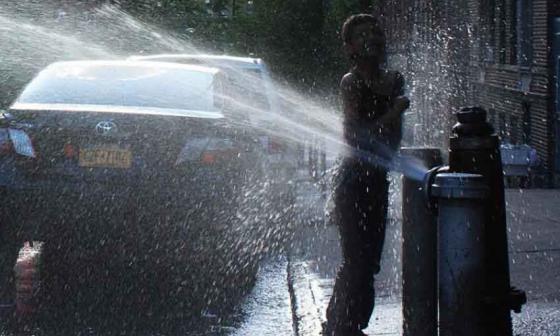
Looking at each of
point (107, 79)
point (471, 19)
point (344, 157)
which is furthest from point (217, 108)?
point (471, 19)

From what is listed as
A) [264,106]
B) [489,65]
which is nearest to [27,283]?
[264,106]

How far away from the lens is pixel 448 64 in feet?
106

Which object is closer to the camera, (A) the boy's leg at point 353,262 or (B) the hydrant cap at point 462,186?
(B) the hydrant cap at point 462,186

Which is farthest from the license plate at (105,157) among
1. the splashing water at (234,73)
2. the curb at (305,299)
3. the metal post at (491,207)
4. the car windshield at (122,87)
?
the metal post at (491,207)

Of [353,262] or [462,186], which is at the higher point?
[462,186]

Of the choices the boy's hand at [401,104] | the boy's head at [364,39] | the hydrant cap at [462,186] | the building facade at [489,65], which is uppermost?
the boy's head at [364,39]

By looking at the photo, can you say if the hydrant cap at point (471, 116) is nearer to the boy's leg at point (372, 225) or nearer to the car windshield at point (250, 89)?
the boy's leg at point (372, 225)

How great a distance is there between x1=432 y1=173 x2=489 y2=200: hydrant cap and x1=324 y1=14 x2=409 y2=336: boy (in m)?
1.14

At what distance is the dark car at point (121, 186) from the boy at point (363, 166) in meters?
1.89

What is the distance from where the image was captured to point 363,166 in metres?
5.54

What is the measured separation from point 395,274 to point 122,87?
7.57 feet

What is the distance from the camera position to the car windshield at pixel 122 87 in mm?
8227

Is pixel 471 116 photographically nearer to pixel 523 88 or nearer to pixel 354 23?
pixel 354 23

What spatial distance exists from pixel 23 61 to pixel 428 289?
75.1ft
